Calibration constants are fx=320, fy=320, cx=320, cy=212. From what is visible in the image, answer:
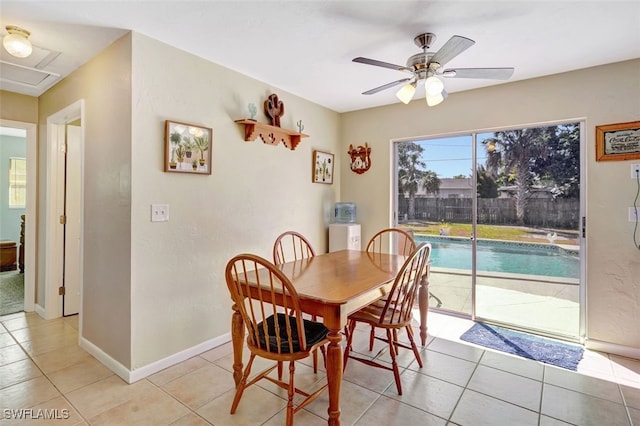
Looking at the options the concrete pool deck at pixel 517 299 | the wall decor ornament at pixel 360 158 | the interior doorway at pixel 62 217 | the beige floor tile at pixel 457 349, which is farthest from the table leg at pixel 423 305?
the interior doorway at pixel 62 217

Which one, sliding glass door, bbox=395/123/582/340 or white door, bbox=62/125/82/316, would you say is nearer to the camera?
sliding glass door, bbox=395/123/582/340

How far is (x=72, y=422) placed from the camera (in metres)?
1.80

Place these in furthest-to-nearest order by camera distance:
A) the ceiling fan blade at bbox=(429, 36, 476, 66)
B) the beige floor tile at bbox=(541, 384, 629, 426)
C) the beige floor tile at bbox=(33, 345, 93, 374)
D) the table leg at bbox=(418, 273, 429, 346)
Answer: the table leg at bbox=(418, 273, 429, 346) → the beige floor tile at bbox=(33, 345, 93, 374) → the beige floor tile at bbox=(541, 384, 629, 426) → the ceiling fan blade at bbox=(429, 36, 476, 66)

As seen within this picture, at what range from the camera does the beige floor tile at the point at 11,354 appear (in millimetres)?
2469

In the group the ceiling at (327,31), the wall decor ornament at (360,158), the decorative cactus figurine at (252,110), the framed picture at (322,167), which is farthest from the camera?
the wall decor ornament at (360,158)

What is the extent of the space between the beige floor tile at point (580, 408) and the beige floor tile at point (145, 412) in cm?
221

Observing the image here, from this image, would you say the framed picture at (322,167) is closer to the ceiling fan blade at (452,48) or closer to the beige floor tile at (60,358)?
the ceiling fan blade at (452,48)

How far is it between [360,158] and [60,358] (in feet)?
11.7

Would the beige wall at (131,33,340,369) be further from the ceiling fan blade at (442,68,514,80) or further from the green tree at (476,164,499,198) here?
the green tree at (476,164,499,198)

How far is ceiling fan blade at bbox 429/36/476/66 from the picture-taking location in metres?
1.74

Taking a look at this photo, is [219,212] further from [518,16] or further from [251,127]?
[518,16]

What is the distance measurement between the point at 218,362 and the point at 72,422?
93cm

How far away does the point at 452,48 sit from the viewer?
185 centimetres

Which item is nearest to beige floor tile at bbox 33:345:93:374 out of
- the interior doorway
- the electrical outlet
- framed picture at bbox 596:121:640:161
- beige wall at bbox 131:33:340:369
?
beige wall at bbox 131:33:340:369
